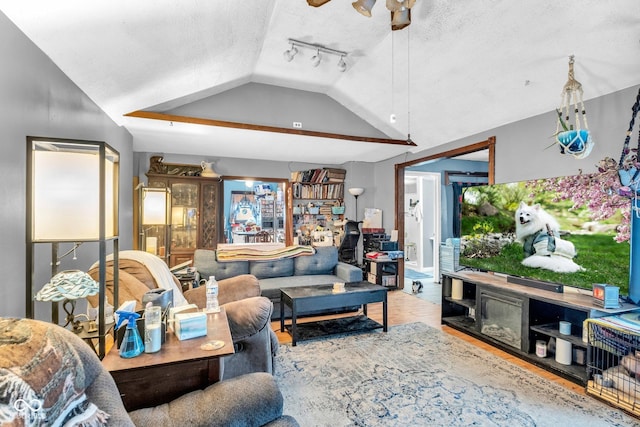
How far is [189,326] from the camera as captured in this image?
1534mm

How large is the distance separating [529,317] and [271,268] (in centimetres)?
276

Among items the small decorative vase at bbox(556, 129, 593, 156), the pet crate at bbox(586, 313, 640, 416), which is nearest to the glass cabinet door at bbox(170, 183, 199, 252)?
the small decorative vase at bbox(556, 129, 593, 156)

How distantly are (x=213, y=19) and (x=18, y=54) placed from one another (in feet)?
3.45

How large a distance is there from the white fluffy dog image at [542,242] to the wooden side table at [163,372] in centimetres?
274

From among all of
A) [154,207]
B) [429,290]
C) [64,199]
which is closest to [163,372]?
[64,199]

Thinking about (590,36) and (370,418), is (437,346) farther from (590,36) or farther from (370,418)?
(590,36)

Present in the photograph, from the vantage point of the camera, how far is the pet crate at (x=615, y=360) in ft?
6.85

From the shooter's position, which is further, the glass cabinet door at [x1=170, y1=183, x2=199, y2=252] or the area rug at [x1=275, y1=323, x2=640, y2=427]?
the glass cabinet door at [x1=170, y1=183, x2=199, y2=252]

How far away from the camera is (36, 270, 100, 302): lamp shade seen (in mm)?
1366

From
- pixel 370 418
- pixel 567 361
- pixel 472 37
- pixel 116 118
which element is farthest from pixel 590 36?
pixel 116 118

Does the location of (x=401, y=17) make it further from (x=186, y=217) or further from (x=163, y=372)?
(x=186, y=217)

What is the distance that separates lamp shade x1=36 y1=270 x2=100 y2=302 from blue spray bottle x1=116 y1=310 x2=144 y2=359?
0.20 metres

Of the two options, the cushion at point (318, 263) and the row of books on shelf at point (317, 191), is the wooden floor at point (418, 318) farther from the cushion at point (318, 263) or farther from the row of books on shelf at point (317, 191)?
the row of books on shelf at point (317, 191)

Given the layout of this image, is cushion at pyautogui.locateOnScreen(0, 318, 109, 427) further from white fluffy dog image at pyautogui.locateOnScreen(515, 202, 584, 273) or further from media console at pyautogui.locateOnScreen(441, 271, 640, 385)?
white fluffy dog image at pyautogui.locateOnScreen(515, 202, 584, 273)
